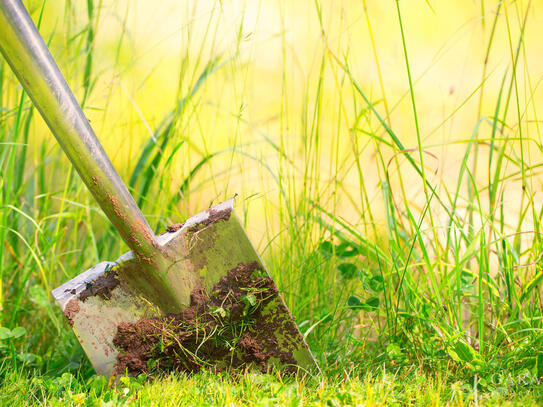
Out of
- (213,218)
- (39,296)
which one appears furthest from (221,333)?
(39,296)

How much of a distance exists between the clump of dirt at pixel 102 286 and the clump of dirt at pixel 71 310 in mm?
24

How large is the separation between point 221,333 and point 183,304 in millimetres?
136

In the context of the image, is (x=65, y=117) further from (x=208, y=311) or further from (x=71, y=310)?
(x=208, y=311)

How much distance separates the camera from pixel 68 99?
1214 millimetres

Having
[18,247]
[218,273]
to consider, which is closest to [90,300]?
[218,273]

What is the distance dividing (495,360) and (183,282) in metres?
0.87

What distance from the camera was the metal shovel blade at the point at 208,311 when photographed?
1375 mm

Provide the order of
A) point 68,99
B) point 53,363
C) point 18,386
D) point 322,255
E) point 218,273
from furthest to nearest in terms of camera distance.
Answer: point 322,255, point 53,363, point 218,273, point 18,386, point 68,99

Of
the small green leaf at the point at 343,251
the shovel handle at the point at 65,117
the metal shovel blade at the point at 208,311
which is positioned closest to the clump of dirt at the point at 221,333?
the metal shovel blade at the point at 208,311

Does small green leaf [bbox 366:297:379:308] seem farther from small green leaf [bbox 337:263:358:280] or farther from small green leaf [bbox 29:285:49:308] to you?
small green leaf [bbox 29:285:49:308]

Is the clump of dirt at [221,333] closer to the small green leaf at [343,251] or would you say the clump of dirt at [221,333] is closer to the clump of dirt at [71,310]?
the clump of dirt at [71,310]

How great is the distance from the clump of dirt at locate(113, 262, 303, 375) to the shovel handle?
0.68 feet

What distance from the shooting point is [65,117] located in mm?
1216

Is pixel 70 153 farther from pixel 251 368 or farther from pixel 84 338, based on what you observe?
pixel 251 368
